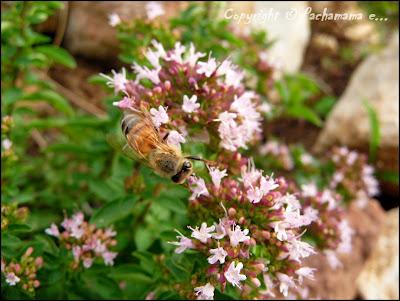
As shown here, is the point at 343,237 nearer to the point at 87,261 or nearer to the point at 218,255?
the point at 218,255

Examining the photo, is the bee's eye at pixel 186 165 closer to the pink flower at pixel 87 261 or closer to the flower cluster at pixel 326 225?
the pink flower at pixel 87 261

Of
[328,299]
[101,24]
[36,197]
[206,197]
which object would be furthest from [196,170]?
[101,24]

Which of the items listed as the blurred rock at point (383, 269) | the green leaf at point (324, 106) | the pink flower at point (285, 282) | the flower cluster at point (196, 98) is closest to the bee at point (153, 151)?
the flower cluster at point (196, 98)

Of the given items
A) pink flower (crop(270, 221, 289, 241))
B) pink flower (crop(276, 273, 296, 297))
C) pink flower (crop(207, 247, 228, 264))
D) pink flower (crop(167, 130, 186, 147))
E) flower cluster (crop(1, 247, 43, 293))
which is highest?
pink flower (crop(167, 130, 186, 147))

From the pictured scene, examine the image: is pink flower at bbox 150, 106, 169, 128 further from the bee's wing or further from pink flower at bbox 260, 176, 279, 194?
pink flower at bbox 260, 176, 279, 194

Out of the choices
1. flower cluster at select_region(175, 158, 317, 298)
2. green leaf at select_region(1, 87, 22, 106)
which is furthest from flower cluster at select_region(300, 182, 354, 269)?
green leaf at select_region(1, 87, 22, 106)

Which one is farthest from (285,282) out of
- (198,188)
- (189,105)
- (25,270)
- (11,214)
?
(11,214)
